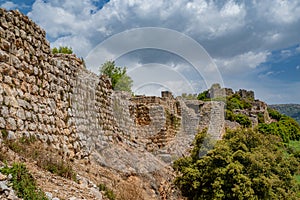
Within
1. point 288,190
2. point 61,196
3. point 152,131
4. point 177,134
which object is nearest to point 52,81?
point 61,196

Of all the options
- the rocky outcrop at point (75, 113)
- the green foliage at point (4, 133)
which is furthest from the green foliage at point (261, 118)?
the green foliage at point (4, 133)

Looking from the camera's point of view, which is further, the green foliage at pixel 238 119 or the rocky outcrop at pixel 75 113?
the green foliage at pixel 238 119

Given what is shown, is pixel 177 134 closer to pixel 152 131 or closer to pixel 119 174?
pixel 152 131

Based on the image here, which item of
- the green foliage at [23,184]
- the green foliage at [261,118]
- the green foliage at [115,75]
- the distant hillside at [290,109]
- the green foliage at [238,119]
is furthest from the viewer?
the distant hillside at [290,109]

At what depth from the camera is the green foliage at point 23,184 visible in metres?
4.00

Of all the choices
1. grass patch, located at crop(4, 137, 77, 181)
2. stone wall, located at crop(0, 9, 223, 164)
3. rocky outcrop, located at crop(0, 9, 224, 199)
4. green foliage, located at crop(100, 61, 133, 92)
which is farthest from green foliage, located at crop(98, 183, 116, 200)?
green foliage, located at crop(100, 61, 133, 92)

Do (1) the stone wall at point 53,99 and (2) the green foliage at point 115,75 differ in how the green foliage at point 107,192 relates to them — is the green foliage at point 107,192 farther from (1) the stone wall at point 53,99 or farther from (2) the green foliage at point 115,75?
(2) the green foliage at point 115,75

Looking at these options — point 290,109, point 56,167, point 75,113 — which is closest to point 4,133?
point 56,167

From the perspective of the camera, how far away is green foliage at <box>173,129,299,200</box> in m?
9.84

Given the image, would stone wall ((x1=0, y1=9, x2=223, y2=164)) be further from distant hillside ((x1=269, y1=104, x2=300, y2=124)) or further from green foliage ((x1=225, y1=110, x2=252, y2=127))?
distant hillside ((x1=269, y1=104, x2=300, y2=124))

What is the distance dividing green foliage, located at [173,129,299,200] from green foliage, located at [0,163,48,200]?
265 inches

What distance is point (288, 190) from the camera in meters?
11.2

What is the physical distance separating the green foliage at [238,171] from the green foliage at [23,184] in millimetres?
6723

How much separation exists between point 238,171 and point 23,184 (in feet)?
23.5
